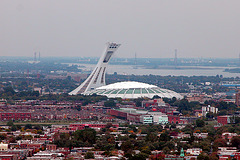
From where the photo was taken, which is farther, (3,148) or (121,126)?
(121,126)

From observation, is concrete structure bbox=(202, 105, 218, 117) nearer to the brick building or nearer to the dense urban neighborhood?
the dense urban neighborhood

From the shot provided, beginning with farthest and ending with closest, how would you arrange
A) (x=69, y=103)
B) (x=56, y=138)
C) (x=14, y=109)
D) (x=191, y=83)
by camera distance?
(x=191, y=83)
(x=69, y=103)
(x=14, y=109)
(x=56, y=138)

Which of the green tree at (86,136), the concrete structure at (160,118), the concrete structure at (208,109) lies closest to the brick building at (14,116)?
the concrete structure at (160,118)

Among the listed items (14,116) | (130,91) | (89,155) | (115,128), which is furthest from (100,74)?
(89,155)

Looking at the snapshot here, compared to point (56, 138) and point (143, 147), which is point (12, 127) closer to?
point (56, 138)

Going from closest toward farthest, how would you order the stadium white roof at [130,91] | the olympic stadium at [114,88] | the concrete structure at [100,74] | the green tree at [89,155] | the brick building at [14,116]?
1. the green tree at [89,155]
2. the brick building at [14,116]
3. the stadium white roof at [130,91]
4. the olympic stadium at [114,88]
5. the concrete structure at [100,74]

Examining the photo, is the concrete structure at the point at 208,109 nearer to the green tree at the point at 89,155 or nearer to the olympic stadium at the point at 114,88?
the olympic stadium at the point at 114,88

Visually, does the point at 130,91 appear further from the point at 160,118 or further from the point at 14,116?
the point at 160,118

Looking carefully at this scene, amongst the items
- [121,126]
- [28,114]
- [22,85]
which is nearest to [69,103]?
[28,114]

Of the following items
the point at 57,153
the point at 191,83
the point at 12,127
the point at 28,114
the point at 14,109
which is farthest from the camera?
the point at 191,83
